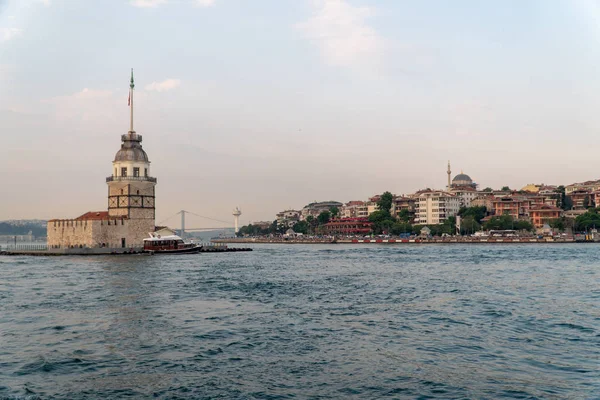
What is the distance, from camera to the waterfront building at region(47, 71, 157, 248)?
56.6 meters

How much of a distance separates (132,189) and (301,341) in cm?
4636

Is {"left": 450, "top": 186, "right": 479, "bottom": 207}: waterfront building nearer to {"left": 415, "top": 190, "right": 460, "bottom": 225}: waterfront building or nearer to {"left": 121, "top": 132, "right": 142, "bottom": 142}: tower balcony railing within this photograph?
{"left": 415, "top": 190, "right": 460, "bottom": 225}: waterfront building

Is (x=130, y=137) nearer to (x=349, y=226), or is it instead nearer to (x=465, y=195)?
(x=349, y=226)

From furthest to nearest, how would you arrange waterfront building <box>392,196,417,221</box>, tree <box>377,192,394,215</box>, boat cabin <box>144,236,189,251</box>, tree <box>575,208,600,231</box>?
tree <box>377,192,394,215</box> → waterfront building <box>392,196,417,221</box> → tree <box>575,208,600,231</box> → boat cabin <box>144,236,189,251</box>

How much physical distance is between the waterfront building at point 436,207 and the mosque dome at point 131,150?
277ft

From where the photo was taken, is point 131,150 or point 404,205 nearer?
point 131,150

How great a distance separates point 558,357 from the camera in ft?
43.5

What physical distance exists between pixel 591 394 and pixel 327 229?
146 m

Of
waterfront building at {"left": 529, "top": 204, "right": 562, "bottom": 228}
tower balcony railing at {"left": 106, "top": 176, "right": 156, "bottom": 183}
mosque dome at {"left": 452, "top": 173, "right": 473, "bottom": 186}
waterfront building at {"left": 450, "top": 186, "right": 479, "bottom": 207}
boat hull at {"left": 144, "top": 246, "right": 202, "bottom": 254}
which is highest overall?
mosque dome at {"left": 452, "top": 173, "right": 473, "bottom": 186}

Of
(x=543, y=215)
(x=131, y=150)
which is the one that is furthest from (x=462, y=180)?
(x=131, y=150)

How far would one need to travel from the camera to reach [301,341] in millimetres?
15094

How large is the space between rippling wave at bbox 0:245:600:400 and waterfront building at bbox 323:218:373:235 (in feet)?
376

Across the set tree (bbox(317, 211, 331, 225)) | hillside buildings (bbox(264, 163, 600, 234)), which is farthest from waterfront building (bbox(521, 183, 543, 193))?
tree (bbox(317, 211, 331, 225))

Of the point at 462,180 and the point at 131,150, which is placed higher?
the point at 462,180
